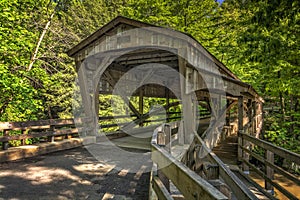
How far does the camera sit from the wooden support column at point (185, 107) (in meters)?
5.97

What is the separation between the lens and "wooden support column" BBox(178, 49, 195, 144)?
597 centimetres

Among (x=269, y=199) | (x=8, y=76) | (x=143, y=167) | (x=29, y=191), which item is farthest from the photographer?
(x=8, y=76)

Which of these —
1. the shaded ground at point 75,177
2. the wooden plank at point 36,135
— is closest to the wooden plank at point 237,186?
the shaded ground at point 75,177

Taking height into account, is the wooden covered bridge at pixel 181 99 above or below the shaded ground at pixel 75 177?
above

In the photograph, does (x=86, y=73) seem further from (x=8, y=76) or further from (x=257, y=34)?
(x=257, y=34)

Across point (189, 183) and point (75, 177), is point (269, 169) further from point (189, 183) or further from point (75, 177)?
point (189, 183)

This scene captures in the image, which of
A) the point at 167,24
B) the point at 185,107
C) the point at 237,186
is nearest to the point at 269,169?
the point at 185,107

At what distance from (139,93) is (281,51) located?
7539 mm

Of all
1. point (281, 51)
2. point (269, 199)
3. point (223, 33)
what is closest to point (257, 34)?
point (281, 51)

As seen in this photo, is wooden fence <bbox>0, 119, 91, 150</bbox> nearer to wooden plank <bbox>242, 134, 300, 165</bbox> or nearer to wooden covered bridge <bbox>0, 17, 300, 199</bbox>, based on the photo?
wooden covered bridge <bbox>0, 17, 300, 199</bbox>

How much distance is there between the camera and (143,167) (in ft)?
15.9

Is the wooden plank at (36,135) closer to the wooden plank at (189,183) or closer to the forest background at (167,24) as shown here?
the forest background at (167,24)

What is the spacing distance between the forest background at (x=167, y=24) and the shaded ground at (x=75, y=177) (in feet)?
10.0

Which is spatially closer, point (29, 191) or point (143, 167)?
point (29, 191)
